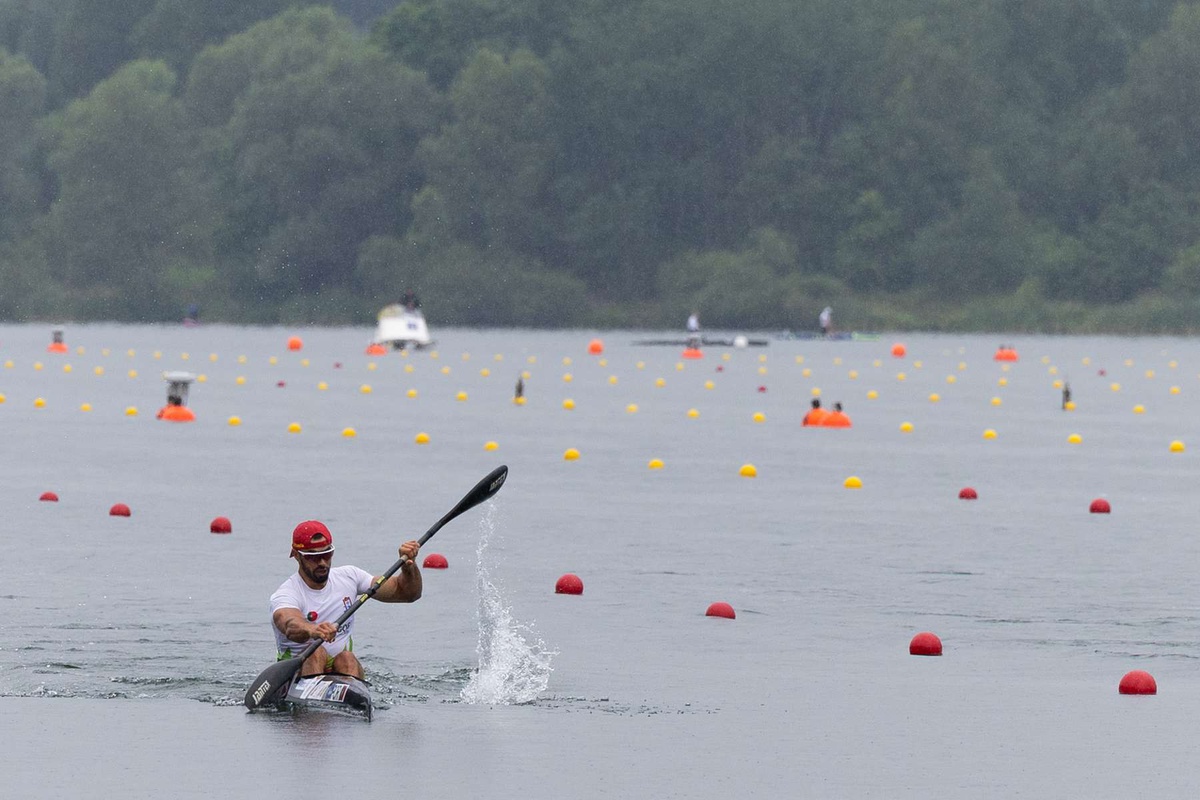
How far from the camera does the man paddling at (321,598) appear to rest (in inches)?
486

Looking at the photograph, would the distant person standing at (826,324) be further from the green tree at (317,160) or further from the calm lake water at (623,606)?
the calm lake water at (623,606)

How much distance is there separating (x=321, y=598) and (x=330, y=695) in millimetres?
604

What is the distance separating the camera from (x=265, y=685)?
12.3m

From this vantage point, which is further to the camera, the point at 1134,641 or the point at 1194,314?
the point at 1194,314

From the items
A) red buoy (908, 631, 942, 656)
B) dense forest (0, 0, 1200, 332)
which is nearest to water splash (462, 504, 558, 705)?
red buoy (908, 631, 942, 656)

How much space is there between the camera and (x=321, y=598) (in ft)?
41.7

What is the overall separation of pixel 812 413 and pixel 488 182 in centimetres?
6837

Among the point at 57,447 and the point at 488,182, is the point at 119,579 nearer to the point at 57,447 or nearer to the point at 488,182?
the point at 57,447

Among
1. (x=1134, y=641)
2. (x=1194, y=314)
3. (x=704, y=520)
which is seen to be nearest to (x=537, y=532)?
(x=704, y=520)

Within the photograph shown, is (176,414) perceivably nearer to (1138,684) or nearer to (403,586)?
(403,586)

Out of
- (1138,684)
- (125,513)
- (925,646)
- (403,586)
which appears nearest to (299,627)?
(403,586)

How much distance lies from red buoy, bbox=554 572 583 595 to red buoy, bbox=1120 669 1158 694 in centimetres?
477

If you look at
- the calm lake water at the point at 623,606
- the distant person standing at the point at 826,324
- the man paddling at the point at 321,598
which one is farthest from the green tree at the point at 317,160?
the man paddling at the point at 321,598

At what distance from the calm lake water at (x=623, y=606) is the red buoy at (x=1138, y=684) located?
11cm
